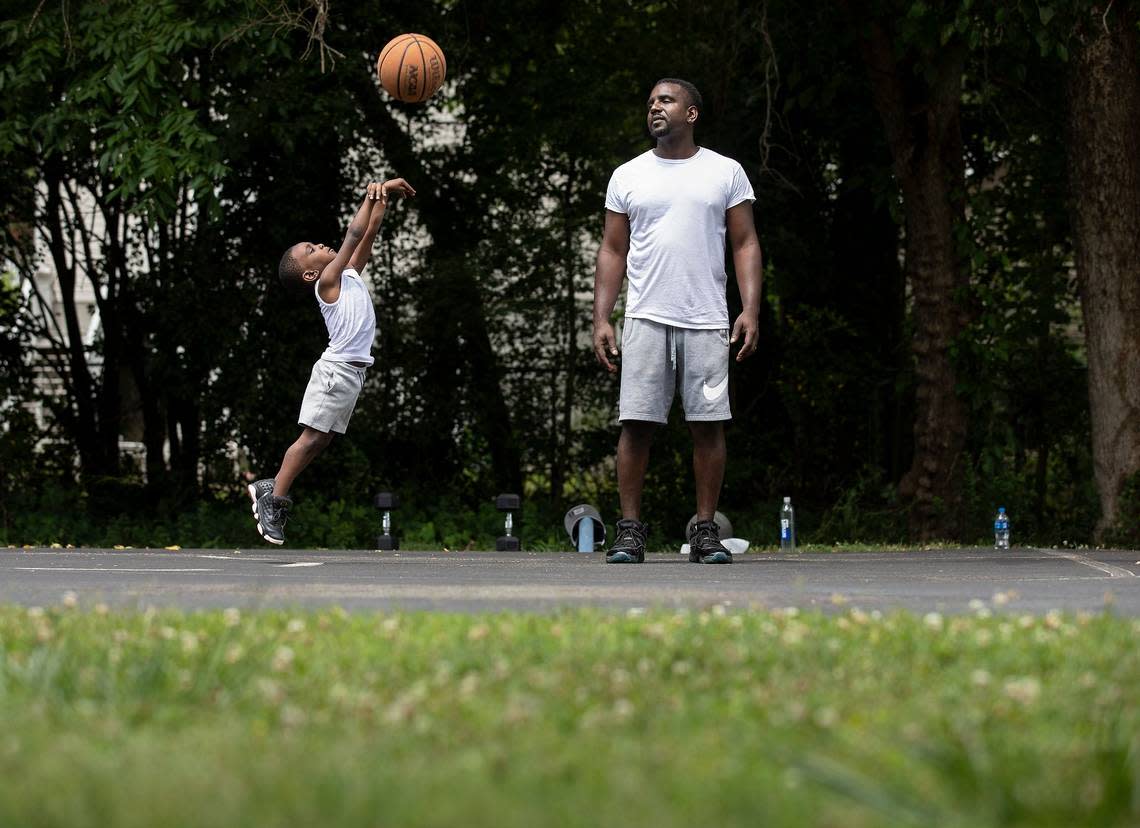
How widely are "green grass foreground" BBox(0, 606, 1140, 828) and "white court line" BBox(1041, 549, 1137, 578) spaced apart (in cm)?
311

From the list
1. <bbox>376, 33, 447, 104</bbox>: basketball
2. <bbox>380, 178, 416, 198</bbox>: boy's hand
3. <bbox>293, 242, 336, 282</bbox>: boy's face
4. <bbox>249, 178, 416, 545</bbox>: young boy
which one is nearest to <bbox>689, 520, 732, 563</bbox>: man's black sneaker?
<bbox>249, 178, 416, 545</bbox>: young boy

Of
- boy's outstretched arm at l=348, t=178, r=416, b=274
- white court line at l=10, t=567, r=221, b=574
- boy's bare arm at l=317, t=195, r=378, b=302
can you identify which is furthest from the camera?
boy's bare arm at l=317, t=195, r=378, b=302

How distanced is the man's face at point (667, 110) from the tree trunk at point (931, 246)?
5.39 meters

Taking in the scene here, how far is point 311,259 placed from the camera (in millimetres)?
9727

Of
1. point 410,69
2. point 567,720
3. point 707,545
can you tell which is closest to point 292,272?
point 410,69

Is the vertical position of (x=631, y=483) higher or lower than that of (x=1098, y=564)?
higher

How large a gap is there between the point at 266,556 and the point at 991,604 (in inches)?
217

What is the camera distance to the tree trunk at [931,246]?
532 inches

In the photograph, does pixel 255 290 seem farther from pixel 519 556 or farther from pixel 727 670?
pixel 727 670

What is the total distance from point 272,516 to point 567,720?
21.7 feet

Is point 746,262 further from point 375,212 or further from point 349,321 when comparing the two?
point 349,321

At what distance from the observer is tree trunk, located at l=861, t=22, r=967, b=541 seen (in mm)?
13523

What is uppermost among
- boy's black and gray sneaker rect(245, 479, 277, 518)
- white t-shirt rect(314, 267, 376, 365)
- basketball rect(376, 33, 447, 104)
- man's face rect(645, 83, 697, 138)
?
basketball rect(376, 33, 447, 104)

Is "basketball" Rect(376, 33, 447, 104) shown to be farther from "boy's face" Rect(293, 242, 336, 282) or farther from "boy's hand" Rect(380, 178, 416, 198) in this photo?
"boy's hand" Rect(380, 178, 416, 198)
